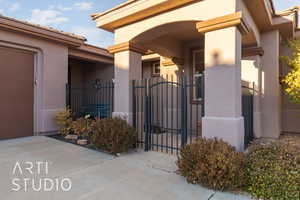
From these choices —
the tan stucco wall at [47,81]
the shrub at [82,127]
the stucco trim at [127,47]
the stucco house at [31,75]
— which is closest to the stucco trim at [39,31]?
the stucco house at [31,75]

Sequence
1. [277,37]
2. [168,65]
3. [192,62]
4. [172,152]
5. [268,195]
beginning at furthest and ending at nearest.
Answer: [168,65], [192,62], [277,37], [172,152], [268,195]

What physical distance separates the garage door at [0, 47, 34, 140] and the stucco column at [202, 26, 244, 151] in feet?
21.7

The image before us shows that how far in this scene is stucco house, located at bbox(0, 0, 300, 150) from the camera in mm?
4012

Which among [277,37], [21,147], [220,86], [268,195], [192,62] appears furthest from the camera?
[192,62]

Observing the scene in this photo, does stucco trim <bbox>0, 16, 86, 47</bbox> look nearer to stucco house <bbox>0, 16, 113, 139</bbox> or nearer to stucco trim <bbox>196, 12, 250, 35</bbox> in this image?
stucco house <bbox>0, 16, 113, 139</bbox>

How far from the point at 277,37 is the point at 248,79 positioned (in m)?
1.75

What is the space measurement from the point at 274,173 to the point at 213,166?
0.91 meters

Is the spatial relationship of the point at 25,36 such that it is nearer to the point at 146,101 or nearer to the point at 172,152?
the point at 146,101

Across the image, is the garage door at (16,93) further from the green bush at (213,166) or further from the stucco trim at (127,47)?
the green bush at (213,166)

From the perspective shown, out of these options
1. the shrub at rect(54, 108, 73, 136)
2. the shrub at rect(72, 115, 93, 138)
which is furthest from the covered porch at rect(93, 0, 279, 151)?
the shrub at rect(54, 108, 73, 136)

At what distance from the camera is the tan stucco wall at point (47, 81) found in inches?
288

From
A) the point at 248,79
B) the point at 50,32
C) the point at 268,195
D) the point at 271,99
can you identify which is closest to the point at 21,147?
the point at 50,32

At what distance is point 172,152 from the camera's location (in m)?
5.14

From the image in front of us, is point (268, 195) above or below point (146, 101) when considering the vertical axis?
below
